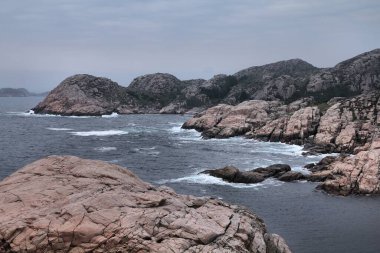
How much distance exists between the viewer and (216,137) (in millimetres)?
127375

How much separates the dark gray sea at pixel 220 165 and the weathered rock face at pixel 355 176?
2.26 m

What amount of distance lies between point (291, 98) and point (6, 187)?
584ft

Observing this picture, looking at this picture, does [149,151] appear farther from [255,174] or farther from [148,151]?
[255,174]

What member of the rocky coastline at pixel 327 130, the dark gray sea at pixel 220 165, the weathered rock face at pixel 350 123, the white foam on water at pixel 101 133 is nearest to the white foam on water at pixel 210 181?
the dark gray sea at pixel 220 165

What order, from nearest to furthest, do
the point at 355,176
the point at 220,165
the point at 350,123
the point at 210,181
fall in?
1. the point at 355,176
2. the point at 210,181
3. the point at 220,165
4. the point at 350,123

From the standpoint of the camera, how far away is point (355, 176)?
65.8 meters

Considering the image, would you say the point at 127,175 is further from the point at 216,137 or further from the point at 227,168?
the point at 216,137

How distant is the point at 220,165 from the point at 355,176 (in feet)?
85.4

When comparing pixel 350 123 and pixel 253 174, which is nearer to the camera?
pixel 253 174

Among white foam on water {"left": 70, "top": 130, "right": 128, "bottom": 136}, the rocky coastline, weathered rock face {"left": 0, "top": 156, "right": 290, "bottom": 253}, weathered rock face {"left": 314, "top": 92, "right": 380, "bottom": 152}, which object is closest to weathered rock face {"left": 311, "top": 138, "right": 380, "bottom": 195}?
the rocky coastline

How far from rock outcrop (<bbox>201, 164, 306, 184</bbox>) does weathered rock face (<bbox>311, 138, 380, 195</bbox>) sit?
3963 mm

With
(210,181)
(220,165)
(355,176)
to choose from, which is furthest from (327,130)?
(210,181)

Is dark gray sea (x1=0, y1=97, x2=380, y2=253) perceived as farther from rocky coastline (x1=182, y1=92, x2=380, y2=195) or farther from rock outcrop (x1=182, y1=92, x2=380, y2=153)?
rock outcrop (x1=182, y1=92, x2=380, y2=153)

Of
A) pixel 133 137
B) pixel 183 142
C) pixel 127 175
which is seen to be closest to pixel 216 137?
pixel 183 142
